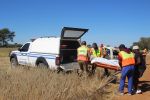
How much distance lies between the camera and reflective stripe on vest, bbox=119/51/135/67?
13.1 meters

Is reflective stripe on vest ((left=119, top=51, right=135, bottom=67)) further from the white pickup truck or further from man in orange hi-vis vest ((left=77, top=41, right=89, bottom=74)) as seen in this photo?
the white pickup truck

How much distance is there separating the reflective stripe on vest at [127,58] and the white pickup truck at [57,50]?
406cm

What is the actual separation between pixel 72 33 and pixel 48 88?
25.3 ft

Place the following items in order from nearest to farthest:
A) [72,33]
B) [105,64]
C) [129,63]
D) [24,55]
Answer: [129,63] → [105,64] → [72,33] → [24,55]

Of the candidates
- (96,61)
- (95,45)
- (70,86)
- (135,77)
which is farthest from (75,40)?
(70,86)

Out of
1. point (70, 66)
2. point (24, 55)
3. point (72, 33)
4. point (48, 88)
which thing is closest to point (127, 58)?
point (48, 88)

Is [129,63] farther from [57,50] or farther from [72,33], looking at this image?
[72,33]

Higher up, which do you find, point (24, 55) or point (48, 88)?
point (24, 55)

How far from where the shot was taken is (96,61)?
1550cm

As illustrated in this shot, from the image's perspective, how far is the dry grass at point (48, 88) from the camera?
8.80 meters

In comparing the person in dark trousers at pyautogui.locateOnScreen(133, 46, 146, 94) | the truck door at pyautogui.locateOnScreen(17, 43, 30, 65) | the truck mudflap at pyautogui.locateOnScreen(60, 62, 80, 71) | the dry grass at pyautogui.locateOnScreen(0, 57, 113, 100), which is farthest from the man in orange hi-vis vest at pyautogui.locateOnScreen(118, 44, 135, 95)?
the truck door at pyautogui.locateOnScreen(17, 43, 30, 65)

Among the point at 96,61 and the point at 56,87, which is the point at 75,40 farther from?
the point at 56,87

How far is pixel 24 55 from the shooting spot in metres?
19.7

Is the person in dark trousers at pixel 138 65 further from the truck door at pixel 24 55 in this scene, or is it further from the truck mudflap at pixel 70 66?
the truck door at pixel 24 55
